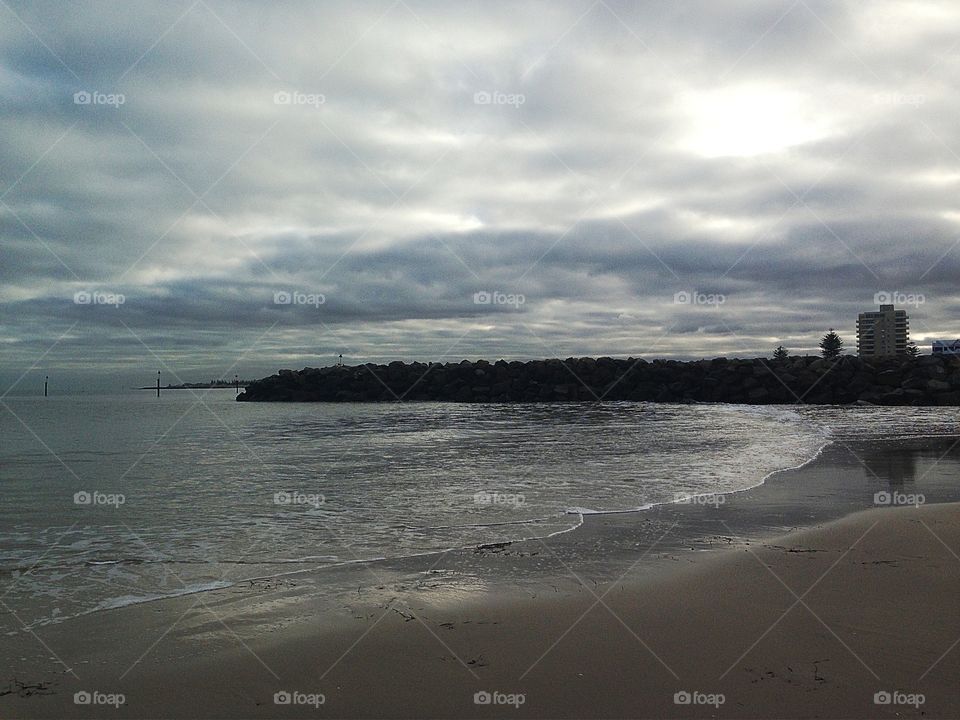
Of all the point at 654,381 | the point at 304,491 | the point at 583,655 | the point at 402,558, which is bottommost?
the point at 583,655

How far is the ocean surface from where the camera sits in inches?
273

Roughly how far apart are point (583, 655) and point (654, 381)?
1862 inches

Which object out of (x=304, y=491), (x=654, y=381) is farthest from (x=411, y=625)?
(x=654, y=381)

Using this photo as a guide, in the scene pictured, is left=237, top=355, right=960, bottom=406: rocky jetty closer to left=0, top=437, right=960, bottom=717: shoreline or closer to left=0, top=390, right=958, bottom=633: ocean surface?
left=0, top=390, right=958, bottom=633: ocean surface

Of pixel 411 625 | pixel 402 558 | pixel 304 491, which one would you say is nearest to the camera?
pixel 411 625

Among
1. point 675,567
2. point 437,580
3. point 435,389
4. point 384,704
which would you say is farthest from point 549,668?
point 435,389

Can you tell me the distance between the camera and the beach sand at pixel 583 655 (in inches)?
148

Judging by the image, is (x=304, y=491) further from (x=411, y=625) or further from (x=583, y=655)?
(x=583, y=655)

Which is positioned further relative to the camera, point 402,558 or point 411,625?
point 402,558

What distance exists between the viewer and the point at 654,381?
164 feet

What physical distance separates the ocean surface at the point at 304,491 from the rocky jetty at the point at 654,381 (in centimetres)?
1963

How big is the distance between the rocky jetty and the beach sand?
40.9 m

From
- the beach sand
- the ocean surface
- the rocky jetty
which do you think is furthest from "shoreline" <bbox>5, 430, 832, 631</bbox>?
the rocky jetty

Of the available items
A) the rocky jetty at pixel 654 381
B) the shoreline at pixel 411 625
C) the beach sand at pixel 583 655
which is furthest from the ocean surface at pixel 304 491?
the rocky jetty at pixel 654 381
